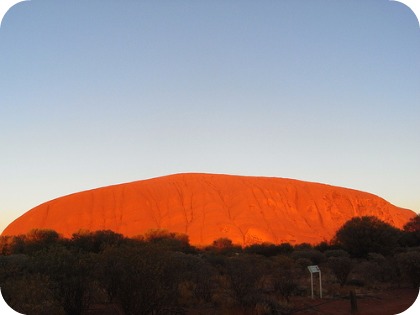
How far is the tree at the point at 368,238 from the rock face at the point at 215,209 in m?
17.2

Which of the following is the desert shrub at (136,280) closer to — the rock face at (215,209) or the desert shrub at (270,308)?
the desert shrub at (270,308)

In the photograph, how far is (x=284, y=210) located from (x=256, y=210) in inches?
184

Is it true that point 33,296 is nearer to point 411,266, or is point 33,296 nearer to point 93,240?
point 411,266

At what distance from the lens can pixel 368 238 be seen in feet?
86.7

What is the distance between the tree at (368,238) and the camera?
2614 centimetres

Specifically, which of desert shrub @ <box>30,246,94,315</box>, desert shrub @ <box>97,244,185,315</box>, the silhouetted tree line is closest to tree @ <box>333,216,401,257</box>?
the silhouetted tree line

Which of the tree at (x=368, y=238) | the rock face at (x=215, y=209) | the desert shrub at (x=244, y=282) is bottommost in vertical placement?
the desert shrub at (x=244, y=282)

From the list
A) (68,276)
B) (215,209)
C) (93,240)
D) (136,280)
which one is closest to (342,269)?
(136,280)

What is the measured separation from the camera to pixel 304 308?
11344 millimetres

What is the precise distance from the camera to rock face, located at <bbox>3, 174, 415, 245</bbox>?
47.2 metres

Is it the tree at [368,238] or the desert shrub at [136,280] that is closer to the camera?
the desert shrub at [136,280]

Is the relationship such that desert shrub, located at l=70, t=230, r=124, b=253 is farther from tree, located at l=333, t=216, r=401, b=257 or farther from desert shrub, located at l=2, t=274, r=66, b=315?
desert shrub, located at l=2, t=274, r=66, b=315

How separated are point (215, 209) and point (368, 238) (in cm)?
2543

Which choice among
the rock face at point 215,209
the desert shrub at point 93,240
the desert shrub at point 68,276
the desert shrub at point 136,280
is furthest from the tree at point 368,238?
the desert shrub at point 68,276
